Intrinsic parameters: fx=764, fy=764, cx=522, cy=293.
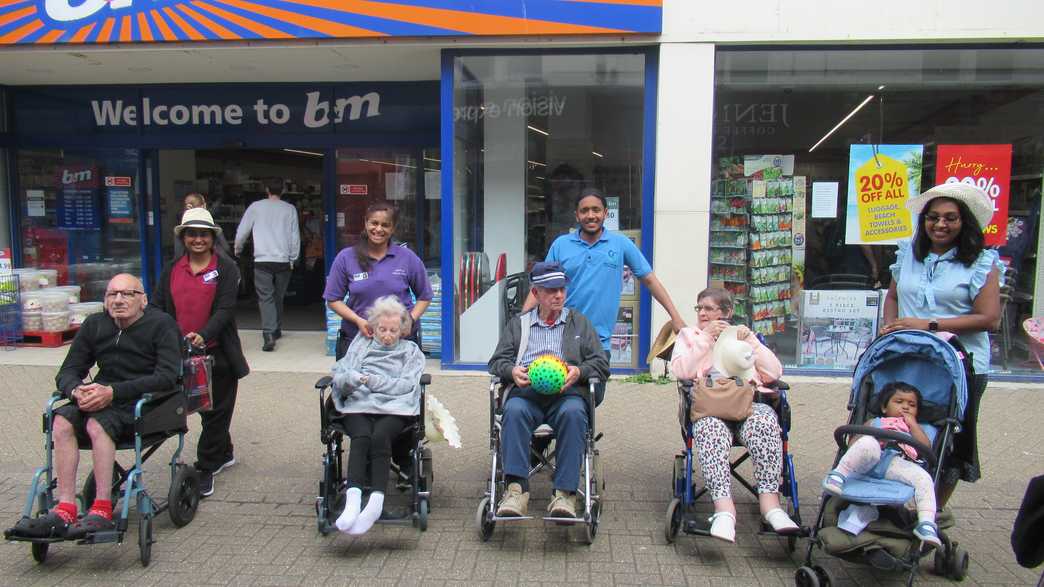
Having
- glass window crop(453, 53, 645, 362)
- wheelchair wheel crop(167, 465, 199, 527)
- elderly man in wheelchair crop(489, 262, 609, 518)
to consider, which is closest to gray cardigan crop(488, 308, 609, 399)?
elderly man in wheelchair crop(489, 262, 609, 518)

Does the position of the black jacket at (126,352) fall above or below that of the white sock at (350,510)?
above

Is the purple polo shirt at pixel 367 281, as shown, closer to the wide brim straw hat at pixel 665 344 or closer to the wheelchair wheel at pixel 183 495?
the wheelchair wheel at pixel 183 495

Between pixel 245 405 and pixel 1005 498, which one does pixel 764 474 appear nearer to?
pixel 1005 498

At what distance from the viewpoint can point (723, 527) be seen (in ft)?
12.0

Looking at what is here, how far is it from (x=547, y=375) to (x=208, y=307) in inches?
85.5

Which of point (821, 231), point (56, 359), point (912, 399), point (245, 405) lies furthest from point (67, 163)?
point (912, 399)

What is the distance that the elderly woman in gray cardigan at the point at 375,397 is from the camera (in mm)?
3873

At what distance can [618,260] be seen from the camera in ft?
15.7

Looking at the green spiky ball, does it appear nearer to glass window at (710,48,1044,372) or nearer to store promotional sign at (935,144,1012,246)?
glass window at (710,48,1044,372)

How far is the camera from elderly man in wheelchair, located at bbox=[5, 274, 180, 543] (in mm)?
3658

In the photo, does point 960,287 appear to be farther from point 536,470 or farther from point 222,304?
point 222,304

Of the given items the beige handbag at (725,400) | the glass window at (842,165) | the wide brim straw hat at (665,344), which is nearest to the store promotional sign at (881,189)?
the glass window at (842,165)

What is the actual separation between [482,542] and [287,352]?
17.5 feet

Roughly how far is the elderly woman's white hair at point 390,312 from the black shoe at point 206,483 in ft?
4.82
